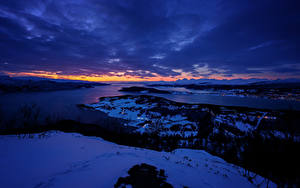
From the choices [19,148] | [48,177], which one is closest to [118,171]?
[48,177]

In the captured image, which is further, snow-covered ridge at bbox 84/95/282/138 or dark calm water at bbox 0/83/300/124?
dark calm water at bbox 0/83/300/124

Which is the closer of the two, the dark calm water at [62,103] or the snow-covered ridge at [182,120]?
the snow-covered ridge at [182,120]

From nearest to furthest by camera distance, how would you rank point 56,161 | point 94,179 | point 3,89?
point 94,179 → point 56,161 → point 3,89

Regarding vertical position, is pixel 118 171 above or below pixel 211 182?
above

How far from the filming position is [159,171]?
240 inches

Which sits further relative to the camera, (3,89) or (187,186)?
(3,89)

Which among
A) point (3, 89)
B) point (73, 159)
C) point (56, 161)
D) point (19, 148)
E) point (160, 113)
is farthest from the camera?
point (3, 89)

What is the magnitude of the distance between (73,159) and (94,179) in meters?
3.38

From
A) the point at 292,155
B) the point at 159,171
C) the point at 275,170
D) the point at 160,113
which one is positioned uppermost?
the point at 292,155

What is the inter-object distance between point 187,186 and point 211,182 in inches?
80.7

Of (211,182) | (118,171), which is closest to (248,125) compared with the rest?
(211,182)

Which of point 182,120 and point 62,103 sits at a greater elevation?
point 182,120

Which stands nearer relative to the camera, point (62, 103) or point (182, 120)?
point (182, 120)

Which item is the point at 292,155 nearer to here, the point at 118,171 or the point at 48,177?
the point at 118,171
